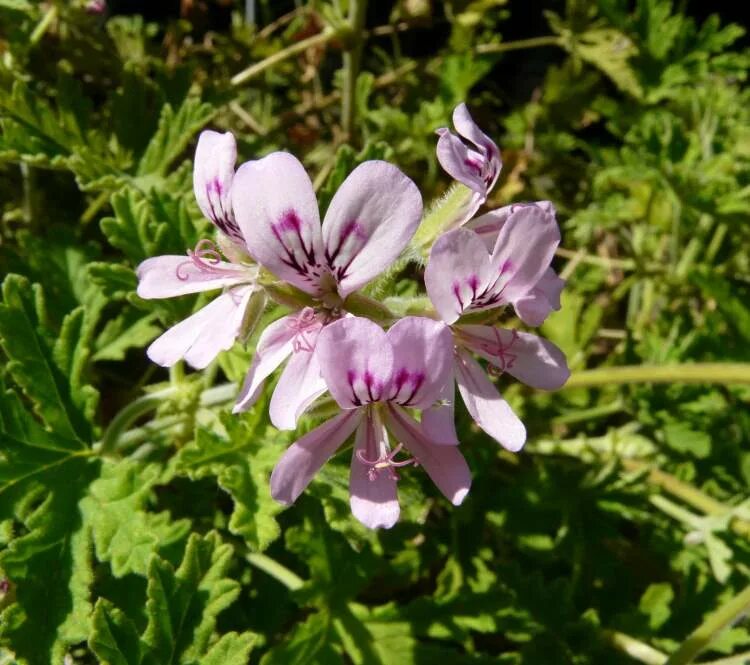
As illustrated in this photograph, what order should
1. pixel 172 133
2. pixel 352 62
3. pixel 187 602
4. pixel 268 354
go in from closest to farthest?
pixel 268 354
pixel 187 602
pixel 172 133
pixel 352 62

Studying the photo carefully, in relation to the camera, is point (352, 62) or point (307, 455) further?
point (352, 62)

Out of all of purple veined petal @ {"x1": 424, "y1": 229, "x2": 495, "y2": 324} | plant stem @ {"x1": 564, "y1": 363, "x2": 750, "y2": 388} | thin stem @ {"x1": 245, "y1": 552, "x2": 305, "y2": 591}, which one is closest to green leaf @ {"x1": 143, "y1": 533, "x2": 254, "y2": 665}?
thin stem @ {"x1": 245, "y1": 552, "x2": 305, "y2": 591}

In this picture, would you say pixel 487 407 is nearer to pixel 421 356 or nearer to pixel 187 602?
pixel 421 356

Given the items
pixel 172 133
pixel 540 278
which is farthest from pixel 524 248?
pixel 172 133

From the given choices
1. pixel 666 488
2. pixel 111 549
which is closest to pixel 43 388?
pixel 111 549

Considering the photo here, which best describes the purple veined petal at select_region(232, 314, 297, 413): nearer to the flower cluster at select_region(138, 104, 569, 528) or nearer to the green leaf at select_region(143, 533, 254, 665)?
the flower cluster at select_region(138, 104, 569, 528)

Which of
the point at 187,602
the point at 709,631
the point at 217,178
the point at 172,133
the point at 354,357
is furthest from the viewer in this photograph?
the point at 172,133
